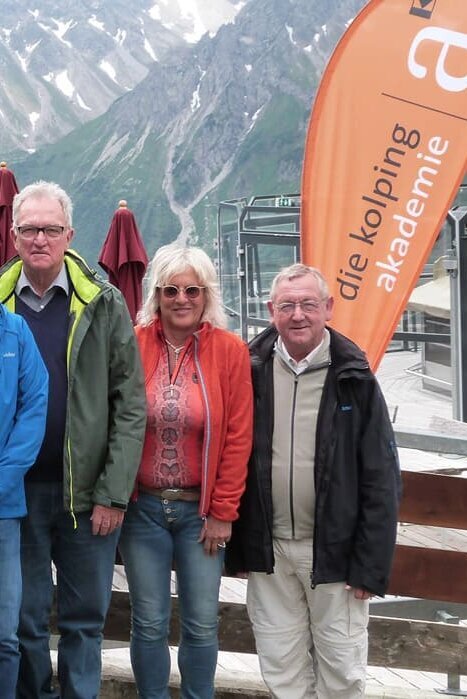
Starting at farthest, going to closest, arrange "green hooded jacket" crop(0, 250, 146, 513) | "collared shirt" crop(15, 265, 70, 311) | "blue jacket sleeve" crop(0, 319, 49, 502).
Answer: "collared shirt" crop(15, 265, 70, 311), "green hooded jacket" crop(0, 250, 146, 513), "blue jacket sleeve" crop(0, 319, 49, 502)

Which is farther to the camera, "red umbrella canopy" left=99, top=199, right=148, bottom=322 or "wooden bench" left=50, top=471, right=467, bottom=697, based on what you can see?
"red umbrella canopy" left=99, top=199, right=148, bottom=322

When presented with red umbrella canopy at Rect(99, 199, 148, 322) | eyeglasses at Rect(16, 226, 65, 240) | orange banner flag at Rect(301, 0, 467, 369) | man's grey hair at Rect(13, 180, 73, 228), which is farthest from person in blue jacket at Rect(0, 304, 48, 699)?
red umbrella canopy at Rect(99, 199, 148, 322)

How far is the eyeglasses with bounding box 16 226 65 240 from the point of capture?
278cm

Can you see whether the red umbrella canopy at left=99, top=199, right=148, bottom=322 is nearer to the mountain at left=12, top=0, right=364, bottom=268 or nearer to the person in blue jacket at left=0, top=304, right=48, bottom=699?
the person in blue jacket at left=0, top=304, right=48, bottom=699

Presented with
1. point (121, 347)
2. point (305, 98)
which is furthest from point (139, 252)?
point (305, 98)

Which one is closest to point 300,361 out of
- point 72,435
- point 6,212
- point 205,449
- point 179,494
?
point 205,449

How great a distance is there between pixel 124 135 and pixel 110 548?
19171cm

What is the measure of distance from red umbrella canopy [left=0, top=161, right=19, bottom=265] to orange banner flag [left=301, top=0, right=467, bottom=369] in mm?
2173

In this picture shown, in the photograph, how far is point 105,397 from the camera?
2.76 meters

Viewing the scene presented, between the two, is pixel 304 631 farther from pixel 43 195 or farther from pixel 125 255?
pixel 125 255

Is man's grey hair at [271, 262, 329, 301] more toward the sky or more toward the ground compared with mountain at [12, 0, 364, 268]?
more toward the ground

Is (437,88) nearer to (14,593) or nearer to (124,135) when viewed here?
(14,593)

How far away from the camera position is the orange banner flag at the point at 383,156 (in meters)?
4.43

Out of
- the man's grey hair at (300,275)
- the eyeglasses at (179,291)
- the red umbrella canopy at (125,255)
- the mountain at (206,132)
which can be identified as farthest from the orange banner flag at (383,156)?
the mountain at (206,132)
